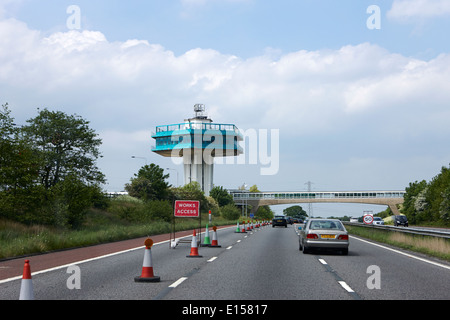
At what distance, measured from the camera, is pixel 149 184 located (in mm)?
83688

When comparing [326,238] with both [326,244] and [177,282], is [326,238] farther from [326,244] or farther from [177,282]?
[177,282]

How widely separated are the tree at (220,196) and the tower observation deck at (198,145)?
6.80 ft

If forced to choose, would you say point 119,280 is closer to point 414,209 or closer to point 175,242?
point 175,242

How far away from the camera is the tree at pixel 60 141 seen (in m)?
50.1

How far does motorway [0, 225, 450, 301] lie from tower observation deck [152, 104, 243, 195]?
106 m

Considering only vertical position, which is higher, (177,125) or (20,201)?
(177,125)

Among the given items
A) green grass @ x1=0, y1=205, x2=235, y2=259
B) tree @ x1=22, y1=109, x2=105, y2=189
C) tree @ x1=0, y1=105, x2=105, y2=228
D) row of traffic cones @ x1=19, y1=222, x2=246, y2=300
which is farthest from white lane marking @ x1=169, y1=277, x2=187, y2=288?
tree @ x1=22, y1=109, x2=105, y2=189

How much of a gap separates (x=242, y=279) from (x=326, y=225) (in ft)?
28.1

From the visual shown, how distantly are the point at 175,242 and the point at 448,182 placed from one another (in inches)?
2599

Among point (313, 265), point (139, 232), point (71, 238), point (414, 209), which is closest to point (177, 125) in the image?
point (414, 209)

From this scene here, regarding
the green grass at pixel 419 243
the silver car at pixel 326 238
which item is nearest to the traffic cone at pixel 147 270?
the silver car at pixel 326 238

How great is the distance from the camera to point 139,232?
3209cm

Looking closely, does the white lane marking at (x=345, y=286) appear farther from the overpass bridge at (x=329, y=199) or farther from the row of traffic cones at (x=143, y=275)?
the overpass bridge at (x=329, y=199)
